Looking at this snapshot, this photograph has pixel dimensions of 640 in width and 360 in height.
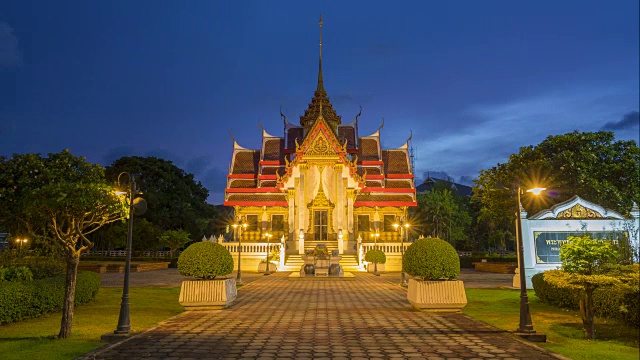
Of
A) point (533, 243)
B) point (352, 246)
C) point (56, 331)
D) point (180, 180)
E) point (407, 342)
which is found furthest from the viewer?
point (180, 180)

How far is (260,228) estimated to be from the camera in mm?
45812

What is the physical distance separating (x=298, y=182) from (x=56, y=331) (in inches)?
1324

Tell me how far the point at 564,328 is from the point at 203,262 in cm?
981

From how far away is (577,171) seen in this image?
2750 cm

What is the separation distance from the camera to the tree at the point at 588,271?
33.0ft

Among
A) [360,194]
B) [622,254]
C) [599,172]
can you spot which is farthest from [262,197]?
[622,254]

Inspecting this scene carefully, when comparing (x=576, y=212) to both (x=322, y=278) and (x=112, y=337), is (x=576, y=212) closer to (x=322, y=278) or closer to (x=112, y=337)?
(x=322, y=278)

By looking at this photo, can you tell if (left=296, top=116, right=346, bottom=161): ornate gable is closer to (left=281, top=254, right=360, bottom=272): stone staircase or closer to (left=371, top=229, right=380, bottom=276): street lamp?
(left=371, top=229, right=380, bottom=276): street lamp

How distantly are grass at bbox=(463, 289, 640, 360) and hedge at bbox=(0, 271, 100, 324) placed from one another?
1193 centimetres

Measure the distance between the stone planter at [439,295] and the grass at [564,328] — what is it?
0.64 meters

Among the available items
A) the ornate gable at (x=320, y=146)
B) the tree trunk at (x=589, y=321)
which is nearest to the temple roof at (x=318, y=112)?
the ornate gable at (x=320, y=146)

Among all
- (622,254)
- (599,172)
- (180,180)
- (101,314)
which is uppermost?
(180,180)

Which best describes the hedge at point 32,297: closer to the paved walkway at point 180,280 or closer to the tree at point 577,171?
the paved walkway at point 180,280

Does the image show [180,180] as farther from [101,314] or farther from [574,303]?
[574,303]
